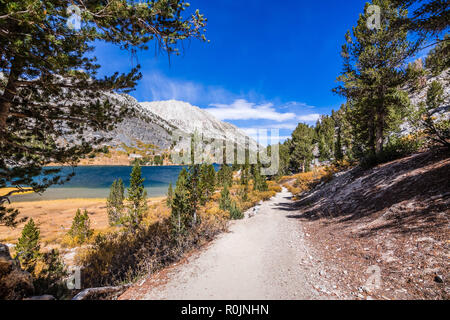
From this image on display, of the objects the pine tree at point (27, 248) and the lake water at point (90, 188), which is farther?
the lake water at point (90, 188)

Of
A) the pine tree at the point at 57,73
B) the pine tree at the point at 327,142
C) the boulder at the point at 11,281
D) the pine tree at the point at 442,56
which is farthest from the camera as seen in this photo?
the pine tree at the point at 327,142

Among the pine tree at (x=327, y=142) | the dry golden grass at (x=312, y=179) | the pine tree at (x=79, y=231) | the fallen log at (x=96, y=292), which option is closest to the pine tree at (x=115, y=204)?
the pine tree at (x=79, y=231)

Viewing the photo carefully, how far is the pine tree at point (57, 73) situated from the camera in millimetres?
2977

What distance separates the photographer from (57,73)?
3.82 meters

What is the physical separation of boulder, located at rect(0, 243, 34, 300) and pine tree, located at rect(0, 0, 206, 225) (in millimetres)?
1899

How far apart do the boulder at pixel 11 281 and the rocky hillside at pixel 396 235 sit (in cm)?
825

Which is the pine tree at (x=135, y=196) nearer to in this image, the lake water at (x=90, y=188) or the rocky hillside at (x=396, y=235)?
the rocky hillside at (x=396, y=235)

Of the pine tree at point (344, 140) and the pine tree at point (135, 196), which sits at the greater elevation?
the pine tree at point (344, 140)

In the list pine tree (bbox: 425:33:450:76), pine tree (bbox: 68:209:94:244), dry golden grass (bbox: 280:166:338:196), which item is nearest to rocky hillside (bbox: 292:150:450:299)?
pine tree (bbox: 425:33:450:76)

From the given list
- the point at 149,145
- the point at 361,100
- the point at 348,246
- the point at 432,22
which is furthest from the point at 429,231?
the point at 149,145

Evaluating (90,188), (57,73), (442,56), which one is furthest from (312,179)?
(90,188)

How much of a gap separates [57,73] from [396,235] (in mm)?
10037

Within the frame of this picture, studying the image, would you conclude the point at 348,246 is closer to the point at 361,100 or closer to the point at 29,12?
the point at 29,12

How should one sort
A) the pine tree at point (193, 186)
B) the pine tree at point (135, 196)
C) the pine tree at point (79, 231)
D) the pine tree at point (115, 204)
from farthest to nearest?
the pine tree at point (115, 204) → the pine tree at point (79, 231) → the pine tree at point (135, 196) → the pine tree at point (193, 186)
